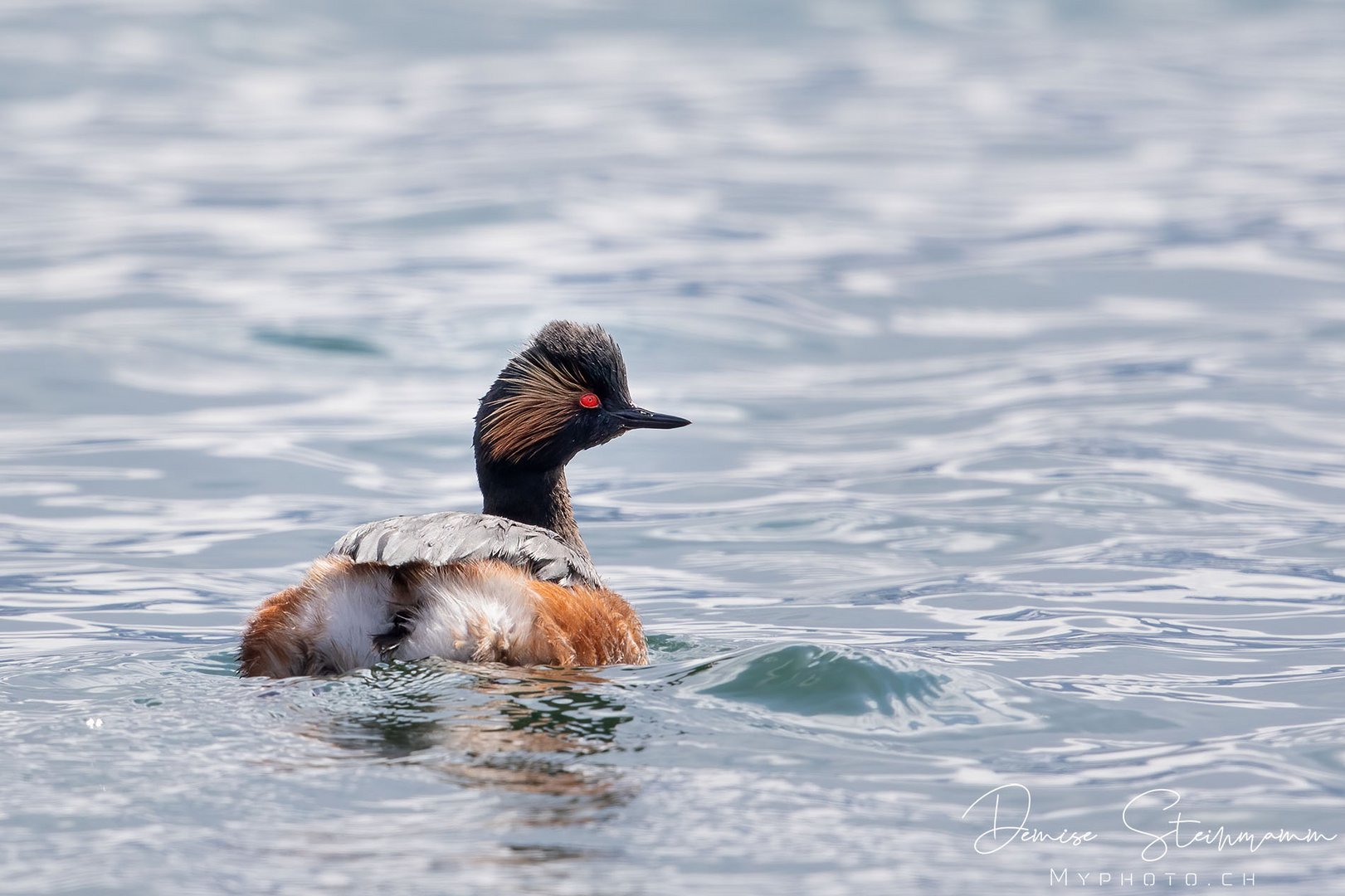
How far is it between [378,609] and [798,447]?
7188 millimetres

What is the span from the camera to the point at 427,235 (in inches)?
784

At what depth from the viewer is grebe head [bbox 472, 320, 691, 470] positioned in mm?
7988

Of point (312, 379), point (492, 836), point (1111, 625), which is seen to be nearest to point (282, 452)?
point (312, 379)

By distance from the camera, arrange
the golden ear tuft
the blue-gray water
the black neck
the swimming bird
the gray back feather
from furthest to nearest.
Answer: the black neck, the golden ear tuft, the gray back feather, the swimming bird, the blue-gray water

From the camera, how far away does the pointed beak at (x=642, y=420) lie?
826 cm

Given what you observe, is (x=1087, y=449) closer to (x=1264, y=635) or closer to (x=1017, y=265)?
(x=1264, y=635)

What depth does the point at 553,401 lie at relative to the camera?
26.4 feet

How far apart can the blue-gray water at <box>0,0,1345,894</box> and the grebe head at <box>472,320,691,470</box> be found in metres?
1.06

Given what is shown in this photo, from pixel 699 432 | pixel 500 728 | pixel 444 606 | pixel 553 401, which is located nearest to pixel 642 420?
pixel 553 401

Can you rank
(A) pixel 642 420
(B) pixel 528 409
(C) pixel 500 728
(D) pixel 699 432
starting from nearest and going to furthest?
(C) pixel 500 728 < (B) pixel 528 409 < (A) pixel 642 420 < (D) pixel 699 432

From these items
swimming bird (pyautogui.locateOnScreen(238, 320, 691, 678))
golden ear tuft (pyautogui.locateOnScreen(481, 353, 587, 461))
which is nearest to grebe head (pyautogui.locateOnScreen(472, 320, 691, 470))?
golden ear tuft (pyautogui.locateOnScreen(481, 353, 587, 461))

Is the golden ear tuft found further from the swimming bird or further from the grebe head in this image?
the swimming bird

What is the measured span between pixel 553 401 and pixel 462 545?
5.08 ft

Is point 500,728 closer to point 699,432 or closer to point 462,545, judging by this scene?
point 462,545
